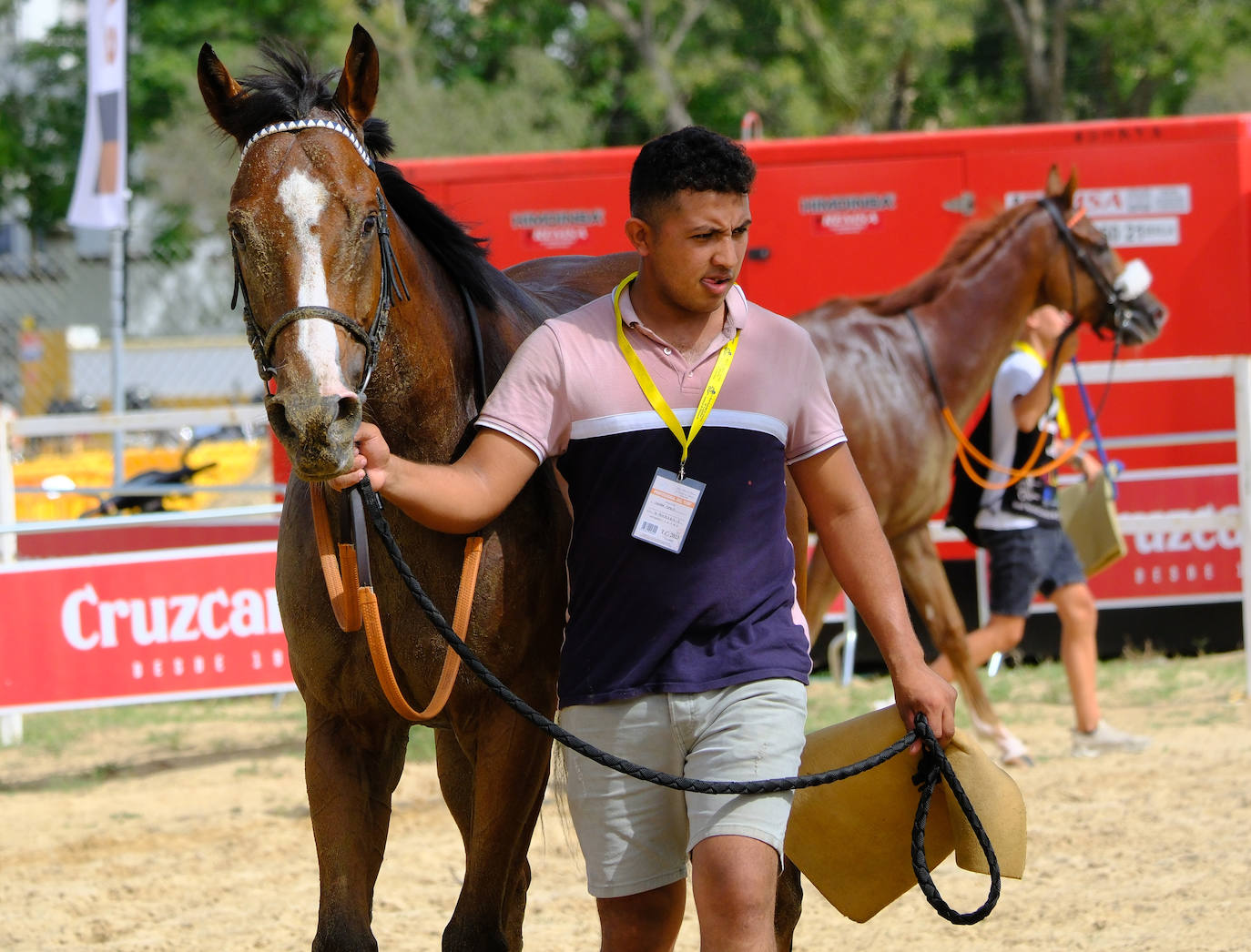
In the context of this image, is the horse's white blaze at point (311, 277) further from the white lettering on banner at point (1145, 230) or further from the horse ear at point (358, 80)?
the white lettering on banner at point (1145, 230)

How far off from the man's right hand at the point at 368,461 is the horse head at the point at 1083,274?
4.90m

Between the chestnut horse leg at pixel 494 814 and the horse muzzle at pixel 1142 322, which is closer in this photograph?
the chestnut horse leg at pixel 494 814

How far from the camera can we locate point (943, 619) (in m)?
6.26

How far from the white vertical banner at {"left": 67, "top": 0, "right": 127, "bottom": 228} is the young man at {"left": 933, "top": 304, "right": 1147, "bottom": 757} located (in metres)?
6.33

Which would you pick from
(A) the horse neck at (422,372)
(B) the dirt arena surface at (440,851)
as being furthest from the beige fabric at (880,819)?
(B) the dirt arena surface at (440,851)

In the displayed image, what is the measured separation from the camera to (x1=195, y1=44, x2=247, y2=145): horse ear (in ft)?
8.95

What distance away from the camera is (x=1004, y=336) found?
651 cm

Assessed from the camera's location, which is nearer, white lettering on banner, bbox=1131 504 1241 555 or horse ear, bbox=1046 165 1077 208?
horse ear, bbox=1046 165 1077 208

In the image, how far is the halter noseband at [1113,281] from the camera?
22.0 feet

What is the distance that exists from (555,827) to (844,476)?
11.8ft

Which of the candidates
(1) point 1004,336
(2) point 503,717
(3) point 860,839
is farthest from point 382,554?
(1) point 1004,336

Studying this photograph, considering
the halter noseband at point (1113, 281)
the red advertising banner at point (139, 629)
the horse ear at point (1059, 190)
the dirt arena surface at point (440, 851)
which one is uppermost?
the horse ear at point (1059, 190)

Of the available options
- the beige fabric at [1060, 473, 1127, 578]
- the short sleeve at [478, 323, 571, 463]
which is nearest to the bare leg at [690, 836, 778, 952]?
the short sleeve at [478, 323, 571, 463]

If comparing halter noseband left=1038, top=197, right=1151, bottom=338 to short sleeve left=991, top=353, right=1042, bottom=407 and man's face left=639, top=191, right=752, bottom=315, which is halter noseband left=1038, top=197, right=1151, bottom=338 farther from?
man's face left=639, top=191, right=752, bottom=315
